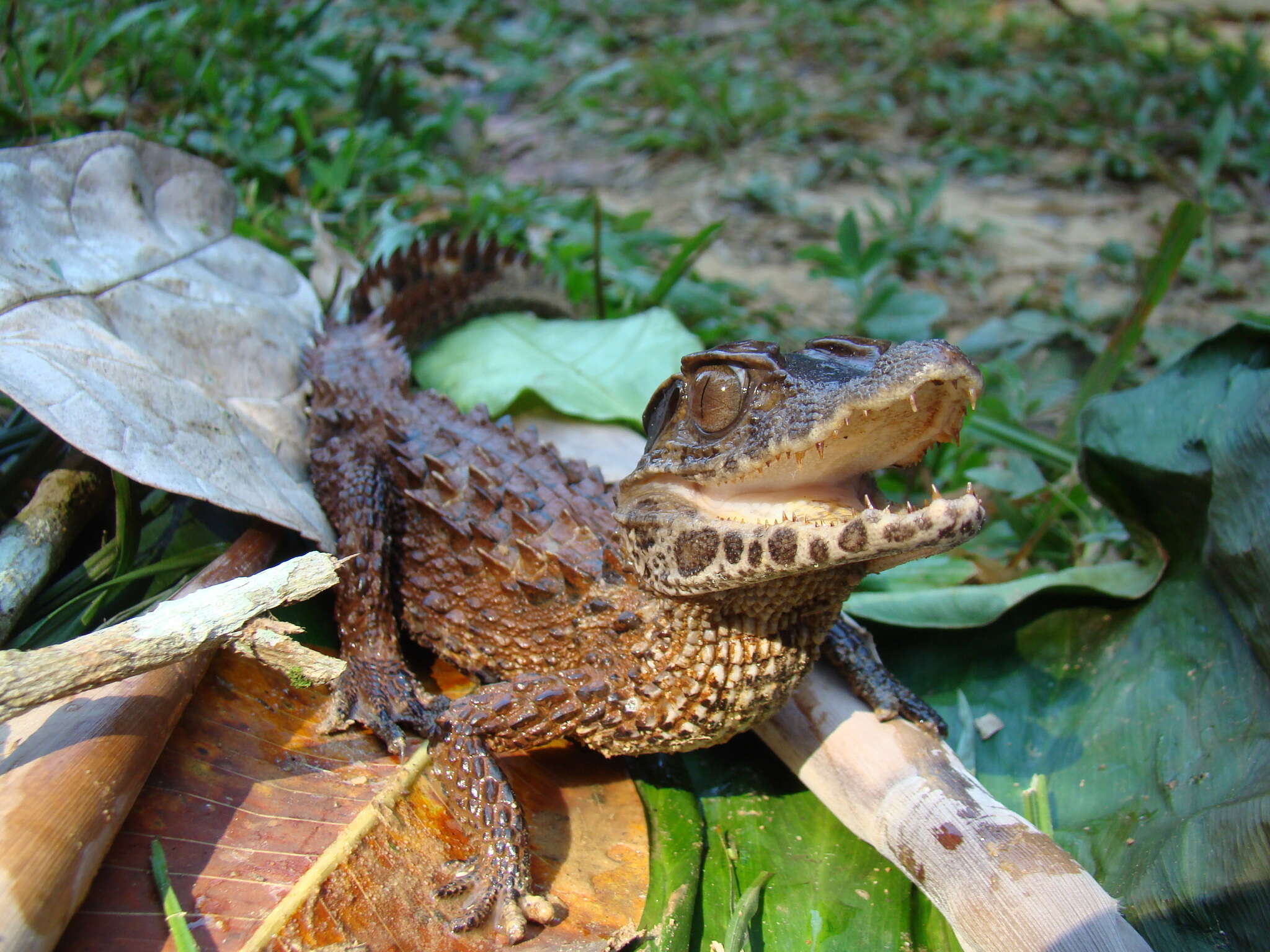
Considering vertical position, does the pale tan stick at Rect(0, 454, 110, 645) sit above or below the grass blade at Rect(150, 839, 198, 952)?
above

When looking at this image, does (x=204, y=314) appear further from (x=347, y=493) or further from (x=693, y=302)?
(x=693, y=302)

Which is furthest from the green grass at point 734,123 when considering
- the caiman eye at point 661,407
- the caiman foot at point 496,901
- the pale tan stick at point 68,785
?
the caiman foot at point 496,901

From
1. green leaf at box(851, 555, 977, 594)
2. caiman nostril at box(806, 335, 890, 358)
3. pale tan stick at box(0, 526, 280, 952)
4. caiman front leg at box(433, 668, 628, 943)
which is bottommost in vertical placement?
green leaf at box(851, 555, 977, 594)

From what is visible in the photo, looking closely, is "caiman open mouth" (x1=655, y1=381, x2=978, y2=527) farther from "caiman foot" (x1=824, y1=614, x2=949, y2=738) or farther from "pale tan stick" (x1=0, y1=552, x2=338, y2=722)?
"pale tan stick" (x1=0, y1=552, x2=338, y2=722)

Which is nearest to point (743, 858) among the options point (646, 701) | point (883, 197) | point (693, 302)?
point (646, 701)

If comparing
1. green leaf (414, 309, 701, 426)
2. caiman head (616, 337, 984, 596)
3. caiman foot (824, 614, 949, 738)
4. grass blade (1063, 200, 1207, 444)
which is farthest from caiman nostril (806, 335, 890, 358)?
grass blade (1063, 200, 1207, 444)

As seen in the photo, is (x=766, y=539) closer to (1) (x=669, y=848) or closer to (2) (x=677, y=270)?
(1) (x=669, y=848)
